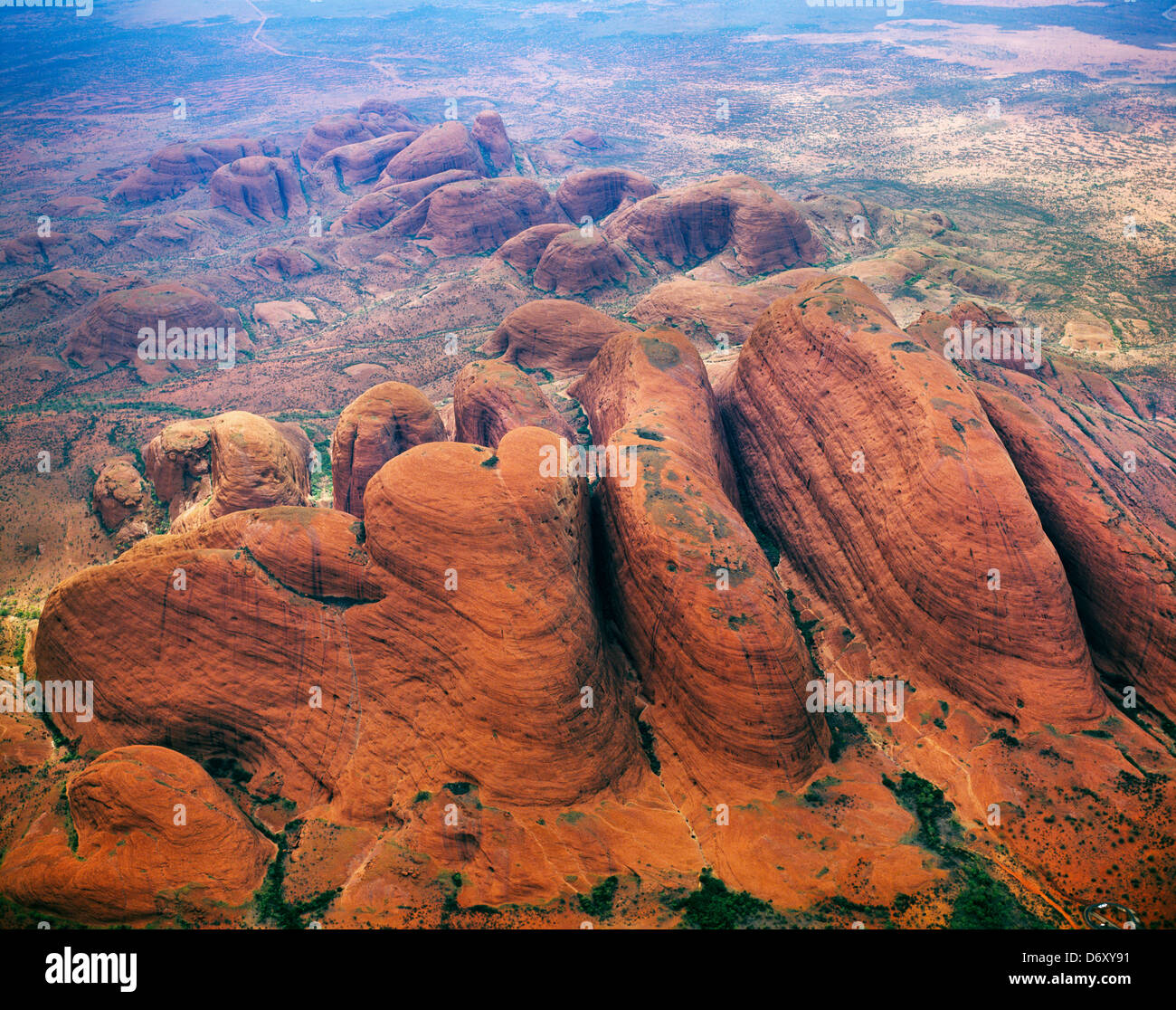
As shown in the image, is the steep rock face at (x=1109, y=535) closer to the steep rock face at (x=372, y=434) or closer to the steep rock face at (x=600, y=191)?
the steep rock face at (x=372, y=434)

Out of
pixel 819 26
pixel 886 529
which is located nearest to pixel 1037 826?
pixel 886 529

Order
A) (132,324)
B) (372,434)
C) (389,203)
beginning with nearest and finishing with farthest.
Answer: (372,434)
(132,324)
(389,203)

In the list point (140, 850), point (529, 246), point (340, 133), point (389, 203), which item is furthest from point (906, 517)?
point (340, 133)

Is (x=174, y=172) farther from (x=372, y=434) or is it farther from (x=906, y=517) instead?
(x=906, y=517)

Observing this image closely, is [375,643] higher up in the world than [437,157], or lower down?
lower down

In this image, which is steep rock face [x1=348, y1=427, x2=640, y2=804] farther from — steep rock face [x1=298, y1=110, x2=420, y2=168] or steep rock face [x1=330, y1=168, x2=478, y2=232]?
steep rock face [x1=298, y1=110, x2=420, y2=168]

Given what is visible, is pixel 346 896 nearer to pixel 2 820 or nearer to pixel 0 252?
pixel 2 820
